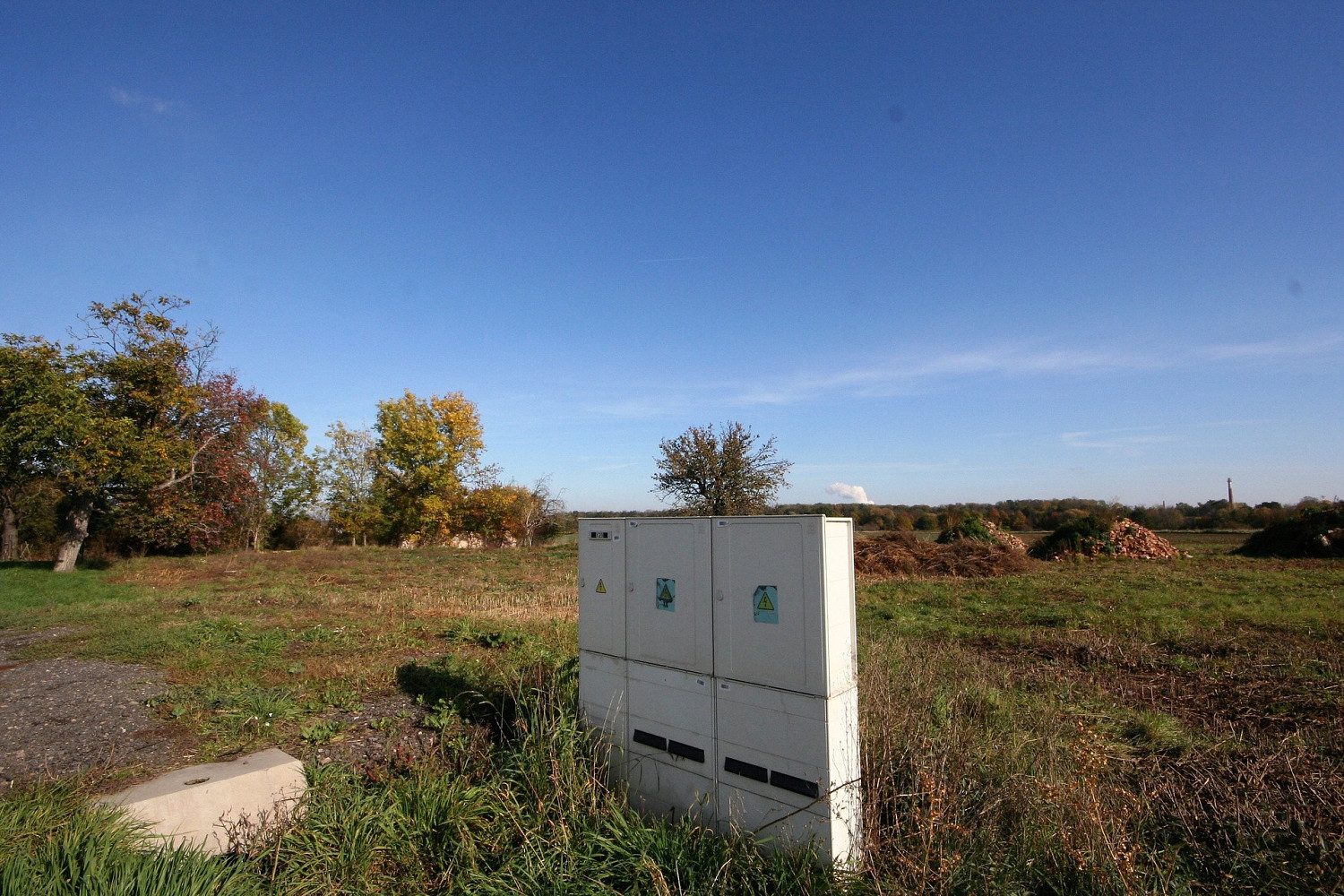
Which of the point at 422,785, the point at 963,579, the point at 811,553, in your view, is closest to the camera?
the point at 811,553

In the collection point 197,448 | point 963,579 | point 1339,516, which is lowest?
point 963,579

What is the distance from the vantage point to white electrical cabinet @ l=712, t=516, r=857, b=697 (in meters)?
3.79

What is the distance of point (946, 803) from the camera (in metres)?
3.89

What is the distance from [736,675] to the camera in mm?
4117

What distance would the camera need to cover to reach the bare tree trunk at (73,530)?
18.9 metres

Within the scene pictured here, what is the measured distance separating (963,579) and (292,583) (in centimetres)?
1860

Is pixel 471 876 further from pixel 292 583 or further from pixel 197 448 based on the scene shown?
pixel 197 448

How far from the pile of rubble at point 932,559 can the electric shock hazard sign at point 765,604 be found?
17.5 m

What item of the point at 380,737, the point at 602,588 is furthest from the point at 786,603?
the point at 380,737

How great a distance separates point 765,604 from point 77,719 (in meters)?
6.04

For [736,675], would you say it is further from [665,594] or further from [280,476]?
[280,476]

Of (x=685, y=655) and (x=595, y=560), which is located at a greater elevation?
(x=595, y=560)

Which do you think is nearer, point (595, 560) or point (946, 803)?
point (946, 803)

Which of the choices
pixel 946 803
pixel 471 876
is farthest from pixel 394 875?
pixel 946 803
